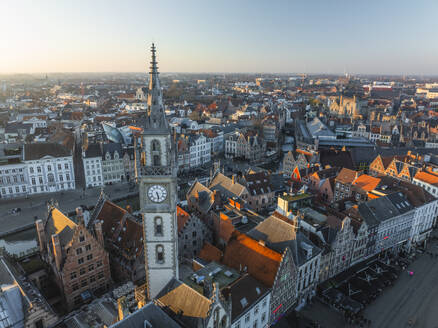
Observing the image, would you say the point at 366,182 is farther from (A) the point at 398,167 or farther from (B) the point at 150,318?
(B) the point at 150,318

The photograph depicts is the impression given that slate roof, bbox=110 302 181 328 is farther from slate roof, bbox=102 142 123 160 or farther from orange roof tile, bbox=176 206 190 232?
slate roof, bbox=102 142 123 160

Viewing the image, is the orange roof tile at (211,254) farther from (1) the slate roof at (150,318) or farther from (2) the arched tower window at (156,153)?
(2) the arched tower window at (156,153)

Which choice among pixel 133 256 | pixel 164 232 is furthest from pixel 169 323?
pixel 133 256

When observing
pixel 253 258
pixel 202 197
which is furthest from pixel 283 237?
pixel 202 197

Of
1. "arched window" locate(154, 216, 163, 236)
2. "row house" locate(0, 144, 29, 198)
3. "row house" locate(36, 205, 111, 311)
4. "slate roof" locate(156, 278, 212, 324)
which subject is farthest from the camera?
"row house" locate(0, 144, 29, 198)

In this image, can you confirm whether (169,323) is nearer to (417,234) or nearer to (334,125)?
(417,234)

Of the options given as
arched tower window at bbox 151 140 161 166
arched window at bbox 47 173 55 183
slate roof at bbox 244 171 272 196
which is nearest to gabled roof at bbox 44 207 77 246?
arched tower window at bbox 151 140 161 166
